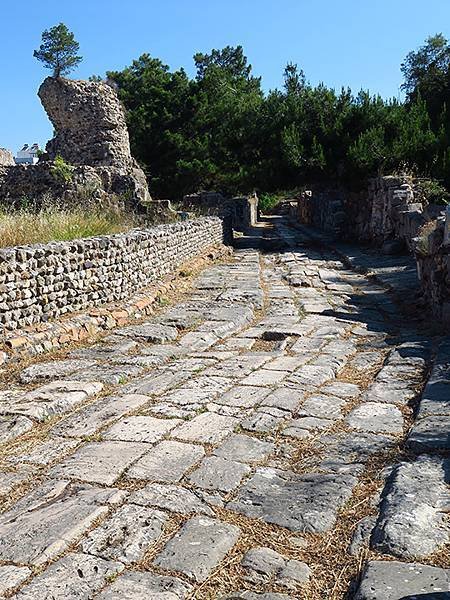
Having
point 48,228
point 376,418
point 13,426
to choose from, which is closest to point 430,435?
point 376,418

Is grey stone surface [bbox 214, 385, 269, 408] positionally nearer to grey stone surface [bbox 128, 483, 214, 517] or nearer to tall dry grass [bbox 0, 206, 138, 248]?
grey stone surface [bbox 128, 483, 214, 517]

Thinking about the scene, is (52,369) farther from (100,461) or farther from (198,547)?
(198,547)

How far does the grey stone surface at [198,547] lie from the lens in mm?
2512

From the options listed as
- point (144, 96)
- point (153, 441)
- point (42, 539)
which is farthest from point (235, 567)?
point (144, 96)

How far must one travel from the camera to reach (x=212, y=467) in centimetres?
349

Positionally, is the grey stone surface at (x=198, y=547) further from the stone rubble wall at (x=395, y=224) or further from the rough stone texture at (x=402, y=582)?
the stone rubble wall at (x=395, y=224)

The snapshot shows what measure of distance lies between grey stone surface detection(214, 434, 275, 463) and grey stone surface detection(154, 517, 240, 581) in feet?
2.47

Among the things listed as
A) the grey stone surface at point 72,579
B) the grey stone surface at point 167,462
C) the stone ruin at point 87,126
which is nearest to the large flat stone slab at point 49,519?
the grey stone surface at point 72,579

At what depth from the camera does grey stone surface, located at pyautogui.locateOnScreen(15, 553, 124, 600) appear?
A: 7.66 ft

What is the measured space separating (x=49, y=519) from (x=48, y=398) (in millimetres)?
1850

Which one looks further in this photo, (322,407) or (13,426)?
(322,407)

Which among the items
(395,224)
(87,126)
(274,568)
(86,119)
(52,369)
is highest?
(86,119)

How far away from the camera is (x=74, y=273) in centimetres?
714

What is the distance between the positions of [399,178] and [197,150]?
461 inches
